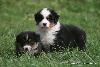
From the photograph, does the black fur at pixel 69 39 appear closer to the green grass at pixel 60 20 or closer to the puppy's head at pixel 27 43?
the green grass at pixel 60 20

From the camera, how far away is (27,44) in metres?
10.6

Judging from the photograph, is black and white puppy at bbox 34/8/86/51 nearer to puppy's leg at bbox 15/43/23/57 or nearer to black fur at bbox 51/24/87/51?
black fur at bbox 51/24/87/51

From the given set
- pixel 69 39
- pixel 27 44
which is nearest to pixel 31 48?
pixel 27 44

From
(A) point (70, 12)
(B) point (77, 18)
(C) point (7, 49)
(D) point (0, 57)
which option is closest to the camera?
(D) point (0, 57)

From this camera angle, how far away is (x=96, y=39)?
11688 millimetres

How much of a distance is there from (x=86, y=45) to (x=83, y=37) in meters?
0.27

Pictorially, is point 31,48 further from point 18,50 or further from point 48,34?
point 48,34

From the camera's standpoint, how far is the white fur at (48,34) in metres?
11.5

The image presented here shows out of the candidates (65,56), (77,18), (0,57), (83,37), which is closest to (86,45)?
(83,37)

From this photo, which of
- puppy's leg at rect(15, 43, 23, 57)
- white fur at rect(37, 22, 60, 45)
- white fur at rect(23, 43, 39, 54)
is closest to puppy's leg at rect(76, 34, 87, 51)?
white fur at rect(37, 22, 60, 45)

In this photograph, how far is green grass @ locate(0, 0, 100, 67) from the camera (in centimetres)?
937

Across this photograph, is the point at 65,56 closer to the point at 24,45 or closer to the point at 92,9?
the point at 24,45

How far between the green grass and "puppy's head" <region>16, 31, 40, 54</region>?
0.87 ft

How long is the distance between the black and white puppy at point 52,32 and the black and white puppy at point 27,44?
2.38 feet
